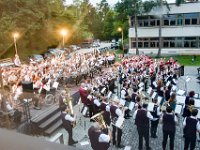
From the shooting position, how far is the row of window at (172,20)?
36594 mm

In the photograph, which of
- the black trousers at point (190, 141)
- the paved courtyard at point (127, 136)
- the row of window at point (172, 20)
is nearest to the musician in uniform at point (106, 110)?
the paved courtyard at point (127, 136)

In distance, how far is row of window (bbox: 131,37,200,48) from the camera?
37516 millimetres

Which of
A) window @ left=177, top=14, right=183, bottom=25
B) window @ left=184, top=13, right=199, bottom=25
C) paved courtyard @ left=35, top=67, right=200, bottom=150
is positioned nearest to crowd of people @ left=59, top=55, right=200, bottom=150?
paved courtyard @ left=35, top=67, right=200, bottom=150

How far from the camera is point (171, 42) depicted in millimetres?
38844

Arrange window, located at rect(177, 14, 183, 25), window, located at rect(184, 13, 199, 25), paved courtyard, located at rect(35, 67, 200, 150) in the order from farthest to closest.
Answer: window, located at rect(177, 14, 183, 25) → window, located at rect(184, 13, 199, 25) → paved courtyard, located at rect(35, 67, 200, 150)

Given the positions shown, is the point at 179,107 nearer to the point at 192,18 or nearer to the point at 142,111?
the point at 142,111

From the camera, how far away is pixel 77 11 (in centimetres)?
5438

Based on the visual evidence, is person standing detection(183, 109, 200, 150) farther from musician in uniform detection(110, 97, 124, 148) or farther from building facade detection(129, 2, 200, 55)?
building facade detection(129, 2, 200, 55)

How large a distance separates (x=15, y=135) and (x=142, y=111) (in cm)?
651

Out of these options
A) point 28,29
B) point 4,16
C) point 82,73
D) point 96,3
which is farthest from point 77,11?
point 82,73

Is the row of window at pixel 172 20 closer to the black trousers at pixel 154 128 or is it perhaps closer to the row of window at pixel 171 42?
the row of window at pixel 171 42

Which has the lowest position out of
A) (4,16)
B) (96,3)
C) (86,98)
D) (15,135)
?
(86,98)

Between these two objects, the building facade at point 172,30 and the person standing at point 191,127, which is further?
the building facade at point 172,30

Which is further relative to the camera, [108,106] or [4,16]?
[4,16]
